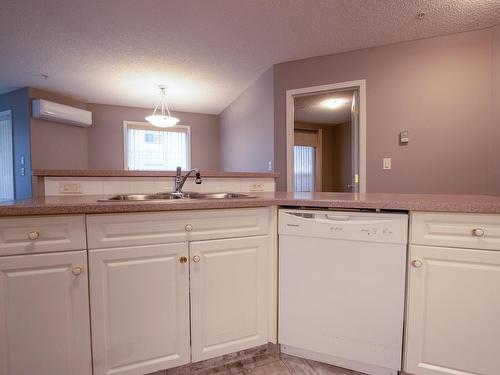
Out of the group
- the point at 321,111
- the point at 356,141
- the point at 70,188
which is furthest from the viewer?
the point at 321,111

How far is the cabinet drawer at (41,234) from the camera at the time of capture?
902mm

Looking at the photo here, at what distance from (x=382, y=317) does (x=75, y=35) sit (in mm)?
3265

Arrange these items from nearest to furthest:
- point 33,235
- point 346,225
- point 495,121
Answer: point 33,235 < point 346,225 < point 495,121

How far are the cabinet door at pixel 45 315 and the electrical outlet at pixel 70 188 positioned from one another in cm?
60

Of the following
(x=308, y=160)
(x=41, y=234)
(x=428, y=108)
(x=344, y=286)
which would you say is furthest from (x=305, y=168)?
(x=41, y=234)

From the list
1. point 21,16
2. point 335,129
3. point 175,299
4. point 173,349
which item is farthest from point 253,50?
point 335,129

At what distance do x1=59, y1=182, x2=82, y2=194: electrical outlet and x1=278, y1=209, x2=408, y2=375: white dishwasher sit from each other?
1185 mm

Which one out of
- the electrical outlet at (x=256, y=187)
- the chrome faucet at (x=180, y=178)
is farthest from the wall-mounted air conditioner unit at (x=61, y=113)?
the electrical outlet at (x=256, y=187)

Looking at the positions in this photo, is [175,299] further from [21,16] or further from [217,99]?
[217,99]

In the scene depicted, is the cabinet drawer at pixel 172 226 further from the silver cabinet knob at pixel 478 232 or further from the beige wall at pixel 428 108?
the beige wall at pixel 428 108

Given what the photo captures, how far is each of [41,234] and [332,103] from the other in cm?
394

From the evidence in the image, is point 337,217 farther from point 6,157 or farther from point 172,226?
point 6,157

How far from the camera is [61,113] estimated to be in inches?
150

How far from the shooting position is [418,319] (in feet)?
3.52
